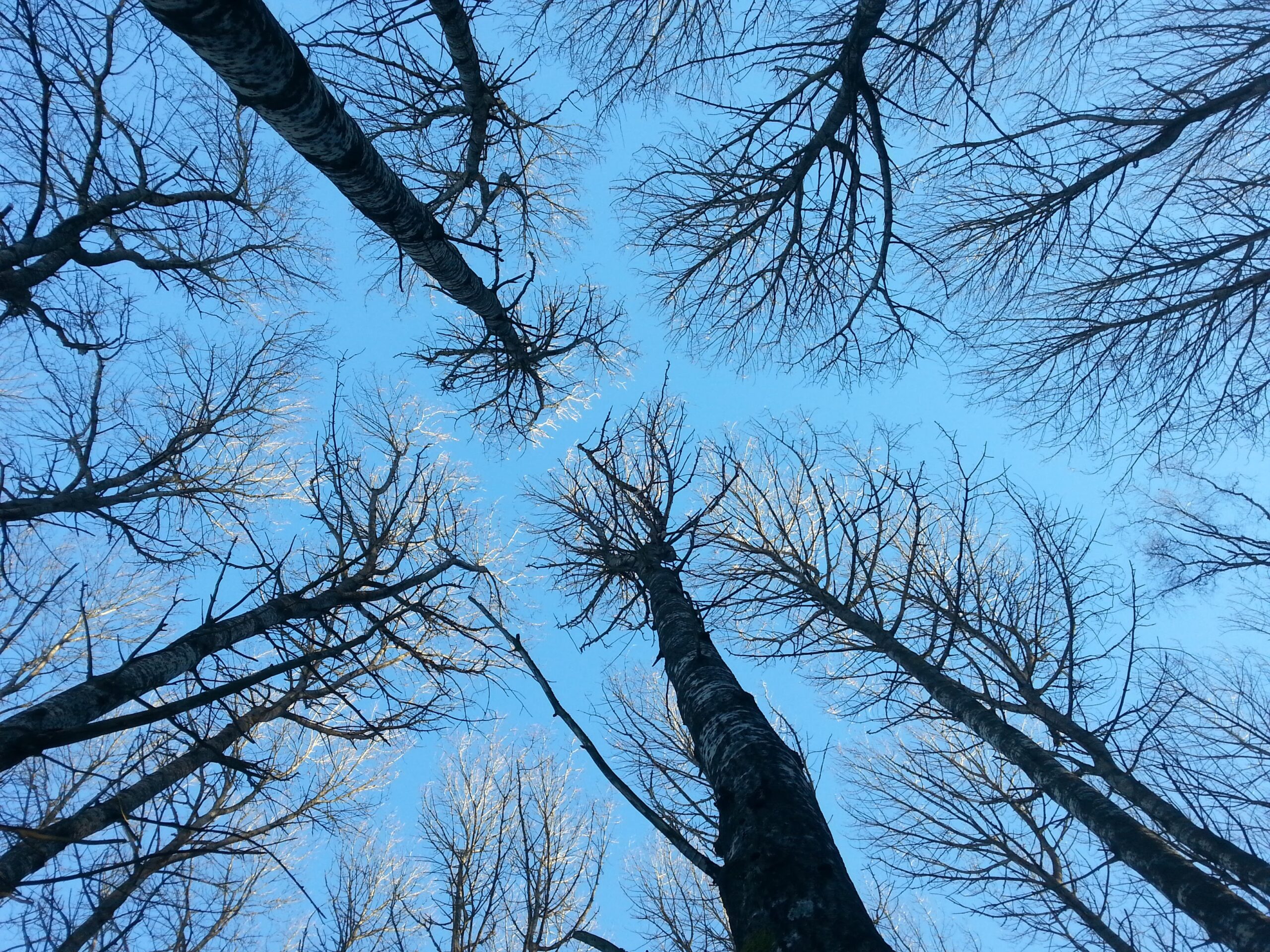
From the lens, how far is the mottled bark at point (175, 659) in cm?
227

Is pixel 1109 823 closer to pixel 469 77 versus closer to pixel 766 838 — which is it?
pixel 766 838

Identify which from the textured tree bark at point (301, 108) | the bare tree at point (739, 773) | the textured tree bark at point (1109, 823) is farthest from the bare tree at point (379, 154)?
the textured tree bark at point (1109, 823)

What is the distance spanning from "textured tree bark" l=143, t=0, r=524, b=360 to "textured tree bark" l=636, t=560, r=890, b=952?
11.5 ft

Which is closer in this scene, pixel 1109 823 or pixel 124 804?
pixel 124 804

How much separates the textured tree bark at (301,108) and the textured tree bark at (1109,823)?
459 cm

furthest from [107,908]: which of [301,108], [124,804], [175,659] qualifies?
[301,108]

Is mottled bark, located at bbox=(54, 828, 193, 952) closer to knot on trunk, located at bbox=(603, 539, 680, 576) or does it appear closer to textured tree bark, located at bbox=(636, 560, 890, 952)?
textured tree bark, located at bbox=(636, 560, 890, 952)

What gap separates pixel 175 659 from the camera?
10.2 ft

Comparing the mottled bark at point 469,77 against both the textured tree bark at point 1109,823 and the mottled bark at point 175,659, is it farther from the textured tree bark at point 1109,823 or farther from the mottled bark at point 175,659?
the textured tree bark at point 1109,823

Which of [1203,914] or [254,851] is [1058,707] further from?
[254,851]

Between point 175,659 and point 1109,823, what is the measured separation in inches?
217

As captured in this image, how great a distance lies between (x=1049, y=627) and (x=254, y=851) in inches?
246

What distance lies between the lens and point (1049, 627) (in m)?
5.44

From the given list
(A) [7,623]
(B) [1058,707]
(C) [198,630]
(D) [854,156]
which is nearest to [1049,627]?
(B) [1058,707]
